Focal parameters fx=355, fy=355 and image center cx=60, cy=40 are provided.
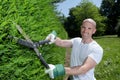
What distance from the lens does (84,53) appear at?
5.54 m

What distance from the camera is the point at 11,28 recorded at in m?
4.27

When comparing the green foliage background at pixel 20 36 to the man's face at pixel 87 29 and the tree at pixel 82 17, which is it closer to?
the man's face at pixel 87 29

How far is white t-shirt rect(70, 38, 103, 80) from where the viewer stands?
5.36 meters

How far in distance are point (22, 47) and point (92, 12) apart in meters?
73.1

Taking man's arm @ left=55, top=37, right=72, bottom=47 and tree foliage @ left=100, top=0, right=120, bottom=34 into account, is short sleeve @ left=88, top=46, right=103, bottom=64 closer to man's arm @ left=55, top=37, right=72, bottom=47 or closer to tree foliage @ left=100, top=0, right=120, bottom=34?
man's arm @ left=55, top=37, right=72, bottom=47

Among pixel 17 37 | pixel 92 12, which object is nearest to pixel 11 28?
pixel 17 37

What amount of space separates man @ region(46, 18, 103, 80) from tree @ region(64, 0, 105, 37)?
64.8 meters

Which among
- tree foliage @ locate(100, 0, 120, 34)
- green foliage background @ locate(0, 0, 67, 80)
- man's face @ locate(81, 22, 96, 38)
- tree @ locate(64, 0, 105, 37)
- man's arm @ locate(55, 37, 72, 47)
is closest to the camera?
green foliage background @ locate(0, 0, 67, 80)

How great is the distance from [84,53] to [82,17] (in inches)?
2762

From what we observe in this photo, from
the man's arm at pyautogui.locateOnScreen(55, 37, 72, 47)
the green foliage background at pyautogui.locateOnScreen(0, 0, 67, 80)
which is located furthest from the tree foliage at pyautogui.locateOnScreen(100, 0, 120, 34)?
the green foliage background at pyautogui.locateOnScreen(0, 0, 67, 80)

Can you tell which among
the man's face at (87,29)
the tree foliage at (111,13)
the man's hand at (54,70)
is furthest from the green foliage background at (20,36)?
the tree foliage at (111,13)

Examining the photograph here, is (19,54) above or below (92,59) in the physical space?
above

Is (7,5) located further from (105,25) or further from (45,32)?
(105,25)

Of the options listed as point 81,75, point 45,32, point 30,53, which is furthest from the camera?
point 81,75
